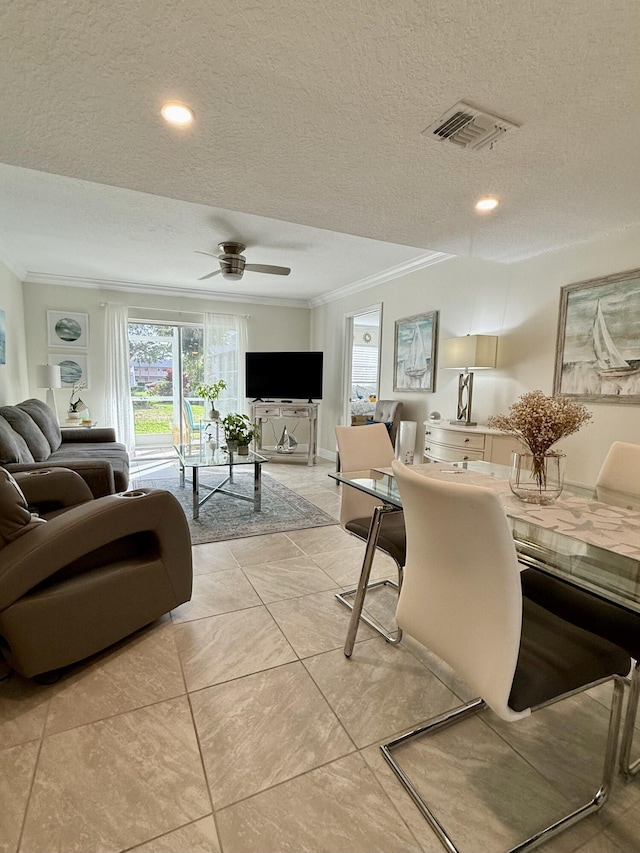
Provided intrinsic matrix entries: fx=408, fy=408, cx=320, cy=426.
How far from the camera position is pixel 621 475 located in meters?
1.87

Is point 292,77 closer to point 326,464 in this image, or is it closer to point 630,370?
point 630,370

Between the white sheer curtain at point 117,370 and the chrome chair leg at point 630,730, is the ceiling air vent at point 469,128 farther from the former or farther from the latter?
the white sheer curtain at point 117,370

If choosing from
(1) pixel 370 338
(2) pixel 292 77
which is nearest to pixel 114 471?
(2) pixel 292 77

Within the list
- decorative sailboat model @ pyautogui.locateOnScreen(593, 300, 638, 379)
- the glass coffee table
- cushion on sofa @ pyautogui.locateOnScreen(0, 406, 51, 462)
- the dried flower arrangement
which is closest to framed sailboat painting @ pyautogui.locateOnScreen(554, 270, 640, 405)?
decorative sailboat model @ pyautogui.locateOnScreen(593, 300, 638, 379)

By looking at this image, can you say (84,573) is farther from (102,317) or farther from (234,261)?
(102,317)

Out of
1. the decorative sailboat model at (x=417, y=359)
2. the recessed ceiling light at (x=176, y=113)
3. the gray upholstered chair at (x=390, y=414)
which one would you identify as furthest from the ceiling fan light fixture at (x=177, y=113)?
the gray upholstered chair at (x=390, y=414)

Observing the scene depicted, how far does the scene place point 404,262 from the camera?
4.45 m

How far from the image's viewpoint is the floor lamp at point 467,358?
343 centimetres

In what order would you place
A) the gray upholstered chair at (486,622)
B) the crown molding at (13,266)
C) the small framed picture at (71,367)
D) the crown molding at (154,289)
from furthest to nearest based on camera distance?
the small framed picture at (71,367)
the crown molding at (154,289)
the crown molding at (13,266)
the gray upholstered chair at (486,622)

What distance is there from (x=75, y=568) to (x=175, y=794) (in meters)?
0.93

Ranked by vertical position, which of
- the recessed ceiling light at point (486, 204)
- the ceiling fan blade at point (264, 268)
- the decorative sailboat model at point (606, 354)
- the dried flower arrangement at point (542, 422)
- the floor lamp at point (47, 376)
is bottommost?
the dried flower arrangement at point (542, 422)

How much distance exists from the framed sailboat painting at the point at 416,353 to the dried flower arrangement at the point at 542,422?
8.84 feet

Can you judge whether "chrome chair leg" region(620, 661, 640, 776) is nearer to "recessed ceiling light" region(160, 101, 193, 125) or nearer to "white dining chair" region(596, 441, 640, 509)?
"white dining chair" region(596, 441, 640, 509)

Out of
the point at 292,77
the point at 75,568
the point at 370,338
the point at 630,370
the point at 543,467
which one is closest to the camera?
the point at 292,77
